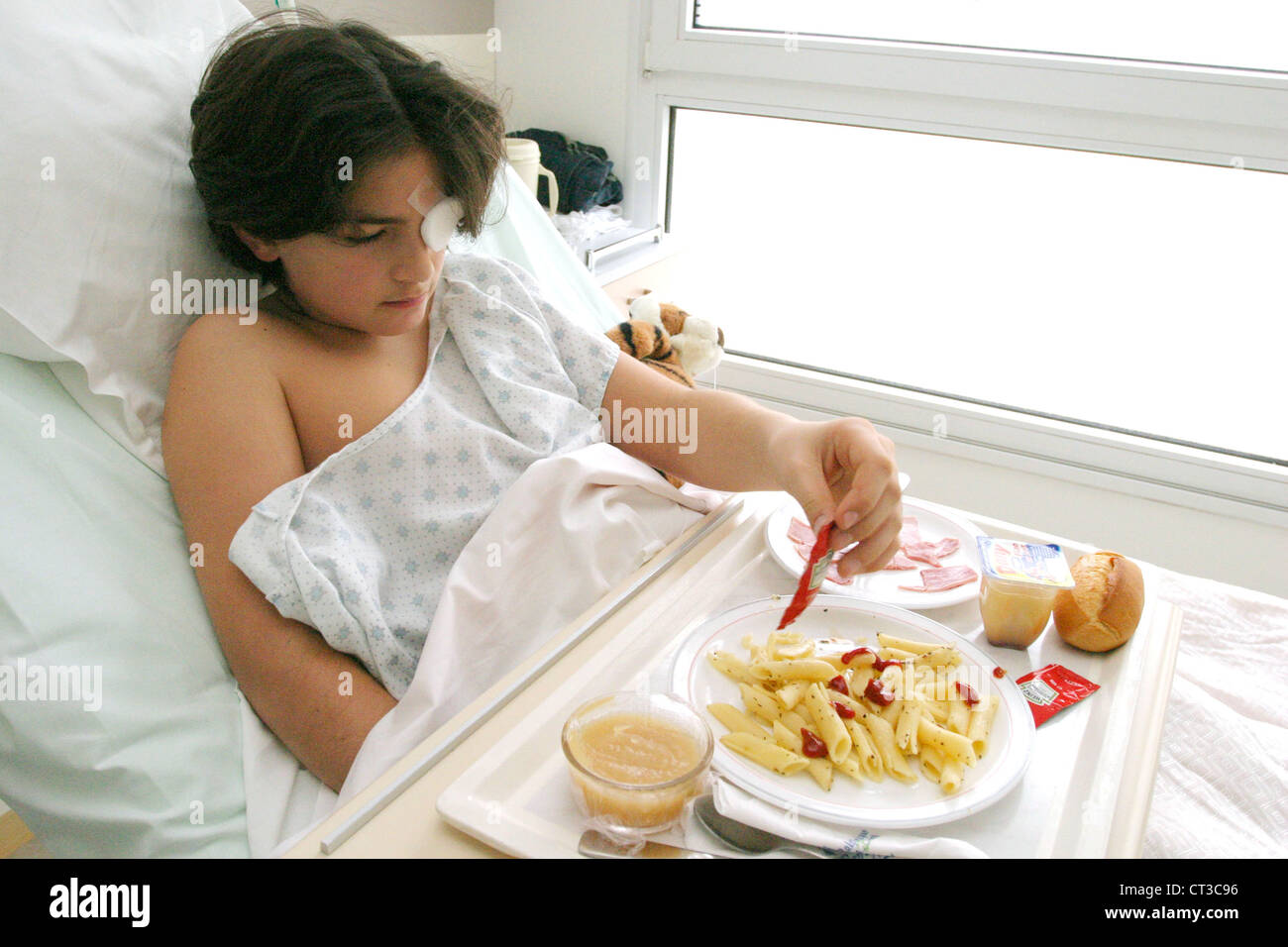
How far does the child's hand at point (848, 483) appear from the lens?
850 mm

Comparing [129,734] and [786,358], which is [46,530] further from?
[786,358]

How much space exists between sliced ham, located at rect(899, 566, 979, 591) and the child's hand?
2.7 inches

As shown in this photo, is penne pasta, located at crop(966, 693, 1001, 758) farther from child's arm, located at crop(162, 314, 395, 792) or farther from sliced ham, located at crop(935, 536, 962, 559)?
child's arm, located at crop(162, 314, 395, 792)

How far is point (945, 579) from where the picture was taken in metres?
0.94

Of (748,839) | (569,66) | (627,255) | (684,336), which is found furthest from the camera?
(569,66)

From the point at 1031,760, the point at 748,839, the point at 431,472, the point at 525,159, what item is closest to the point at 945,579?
the point at 1031,760

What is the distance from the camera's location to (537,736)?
27.6 inches

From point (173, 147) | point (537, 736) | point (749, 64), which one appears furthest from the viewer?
point (749, 64)

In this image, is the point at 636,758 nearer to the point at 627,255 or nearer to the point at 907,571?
the point at 907,571

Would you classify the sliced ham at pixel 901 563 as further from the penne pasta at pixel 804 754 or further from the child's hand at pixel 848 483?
the penne pasta at pixel 804 754

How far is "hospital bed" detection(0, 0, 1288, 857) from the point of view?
0.78m

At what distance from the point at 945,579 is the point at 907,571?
4cm

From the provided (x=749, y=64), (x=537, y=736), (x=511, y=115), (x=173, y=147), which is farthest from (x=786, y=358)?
(x=537, y=736)
